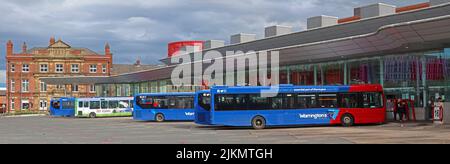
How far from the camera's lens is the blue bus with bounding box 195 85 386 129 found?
27.4m

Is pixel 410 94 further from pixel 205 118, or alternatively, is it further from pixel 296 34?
pixel 296 34

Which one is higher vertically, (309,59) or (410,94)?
(309,59)

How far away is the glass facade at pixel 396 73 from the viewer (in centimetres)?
2858

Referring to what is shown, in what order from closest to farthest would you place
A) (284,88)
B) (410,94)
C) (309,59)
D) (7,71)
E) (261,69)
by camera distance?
1. (284,88)
2. (410,94)
3. (309,59)
4. (261,69)
5. (7,71)

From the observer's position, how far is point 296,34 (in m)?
43.4

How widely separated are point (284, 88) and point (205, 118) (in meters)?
4.36

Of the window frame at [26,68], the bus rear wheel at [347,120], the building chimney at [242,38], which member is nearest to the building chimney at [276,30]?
the building chimney at [242,38]

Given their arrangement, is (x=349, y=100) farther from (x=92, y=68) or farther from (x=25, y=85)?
(x=25, y=85)

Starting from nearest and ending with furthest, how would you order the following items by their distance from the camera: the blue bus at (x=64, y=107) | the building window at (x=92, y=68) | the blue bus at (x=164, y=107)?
the blue bus at (x=164, y=107)
the blue bus at (x=64, y=107)
the building window at (x=92, y=68)

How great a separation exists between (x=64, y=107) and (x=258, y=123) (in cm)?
3209

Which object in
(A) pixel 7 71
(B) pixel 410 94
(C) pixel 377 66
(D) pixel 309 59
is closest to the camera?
(B) pixel 410 94

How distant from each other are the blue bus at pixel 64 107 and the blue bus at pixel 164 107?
15529 mm

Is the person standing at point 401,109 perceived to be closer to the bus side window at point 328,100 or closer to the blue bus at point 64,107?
the bus side window at point 328,100

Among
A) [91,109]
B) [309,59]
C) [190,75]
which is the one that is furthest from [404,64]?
[91,109]
